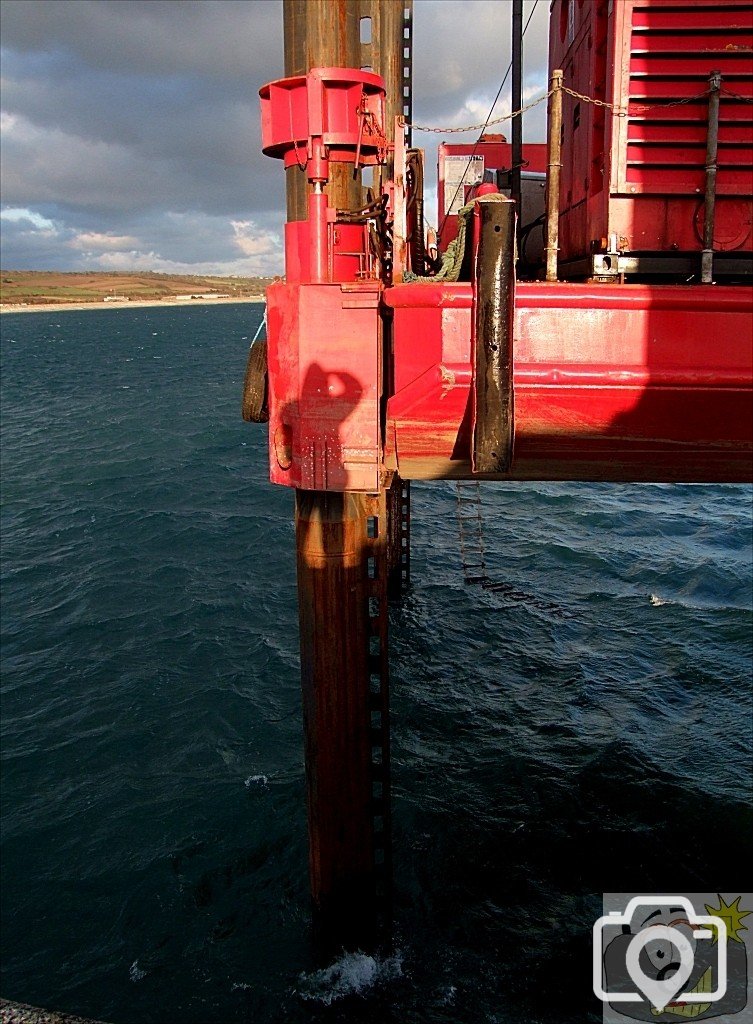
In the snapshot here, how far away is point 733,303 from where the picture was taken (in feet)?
17.3

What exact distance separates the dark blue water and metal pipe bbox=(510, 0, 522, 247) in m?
7.86

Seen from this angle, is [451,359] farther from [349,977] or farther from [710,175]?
[349,977]

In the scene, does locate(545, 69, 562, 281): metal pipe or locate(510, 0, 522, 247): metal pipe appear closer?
locate(545, 69, 562, 281): metal pipe

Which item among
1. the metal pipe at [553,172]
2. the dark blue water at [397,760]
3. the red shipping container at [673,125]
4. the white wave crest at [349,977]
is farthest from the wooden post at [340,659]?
the red shipping container at [673,125]

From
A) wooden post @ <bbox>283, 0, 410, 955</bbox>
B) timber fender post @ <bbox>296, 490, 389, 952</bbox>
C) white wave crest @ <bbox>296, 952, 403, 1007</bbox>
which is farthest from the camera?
white wave crest @ <bbox>296, 952, 403, 1007</bbox>

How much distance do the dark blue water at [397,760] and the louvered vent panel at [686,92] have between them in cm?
794

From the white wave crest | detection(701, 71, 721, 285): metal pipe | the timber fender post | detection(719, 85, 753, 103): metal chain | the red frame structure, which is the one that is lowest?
the white wave crest

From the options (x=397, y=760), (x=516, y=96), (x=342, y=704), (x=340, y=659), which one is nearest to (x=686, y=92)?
(x=516, y=96)

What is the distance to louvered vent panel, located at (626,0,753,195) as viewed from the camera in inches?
238

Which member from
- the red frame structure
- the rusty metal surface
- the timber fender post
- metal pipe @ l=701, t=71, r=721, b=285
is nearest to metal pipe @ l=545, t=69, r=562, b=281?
the red frame structure

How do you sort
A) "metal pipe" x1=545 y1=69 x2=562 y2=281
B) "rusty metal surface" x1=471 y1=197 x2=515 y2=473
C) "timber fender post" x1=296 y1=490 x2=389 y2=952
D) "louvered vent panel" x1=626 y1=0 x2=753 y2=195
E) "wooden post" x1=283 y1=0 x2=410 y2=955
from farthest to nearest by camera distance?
"timber fender post" x1=296 y1=490 x2=389 y2=952 → "wooden post" x1=283 y1=0 x2=410 y2=955 → "louvered vent panel" x1=626 y1=0 x2=753 y2=195 → "metal pipe" x1=545 y1=69 x2=562 y2=281 → "rusty metal surface" x1=471 y1=197 x2=515 y2=473

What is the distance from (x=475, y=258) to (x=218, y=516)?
1978cm

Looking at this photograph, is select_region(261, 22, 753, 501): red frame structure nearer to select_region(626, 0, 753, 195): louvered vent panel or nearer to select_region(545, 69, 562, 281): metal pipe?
select_region(626, 0, 753, 195): louvered vent panel

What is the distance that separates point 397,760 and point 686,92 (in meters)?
9.45
